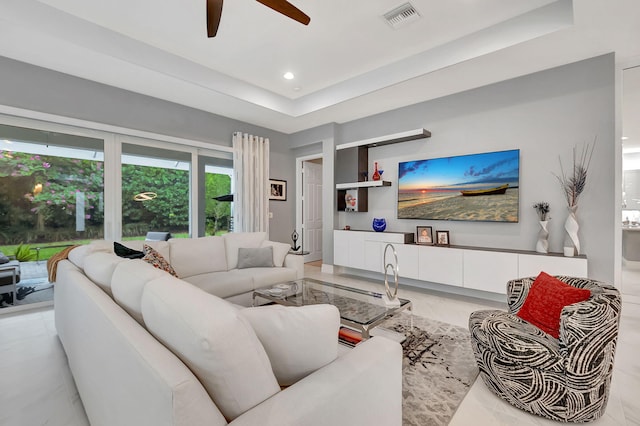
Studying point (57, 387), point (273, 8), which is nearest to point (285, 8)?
point (273, 8)


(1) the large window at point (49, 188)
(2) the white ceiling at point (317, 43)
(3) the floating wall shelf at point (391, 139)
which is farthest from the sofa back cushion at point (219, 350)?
(3) the floating wall shelf at point (391, 139)

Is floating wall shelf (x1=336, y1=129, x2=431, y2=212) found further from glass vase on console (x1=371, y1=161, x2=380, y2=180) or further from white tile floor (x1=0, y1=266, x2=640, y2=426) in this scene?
white tile floor (x1=0, y1=266, x2=640, y2=426)

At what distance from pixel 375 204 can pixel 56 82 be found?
4.52m

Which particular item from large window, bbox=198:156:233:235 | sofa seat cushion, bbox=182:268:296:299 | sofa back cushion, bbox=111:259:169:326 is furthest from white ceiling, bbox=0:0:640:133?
sofa back cushion, bbox=111:259:169:326

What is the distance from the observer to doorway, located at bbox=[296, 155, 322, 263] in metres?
6.27

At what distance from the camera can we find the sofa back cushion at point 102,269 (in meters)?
1.61

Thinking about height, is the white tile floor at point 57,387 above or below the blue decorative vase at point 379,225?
below

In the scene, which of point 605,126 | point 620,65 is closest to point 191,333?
point 605,126

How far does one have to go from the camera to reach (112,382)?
3.37 ft

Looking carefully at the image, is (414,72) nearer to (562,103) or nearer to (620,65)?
(562,103)

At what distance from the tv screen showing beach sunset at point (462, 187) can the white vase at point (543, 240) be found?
0.31m

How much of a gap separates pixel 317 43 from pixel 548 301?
321cm

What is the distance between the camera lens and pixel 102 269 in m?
1.67

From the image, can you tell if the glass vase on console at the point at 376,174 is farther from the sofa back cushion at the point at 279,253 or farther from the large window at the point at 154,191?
the large window at the point at 154,191
